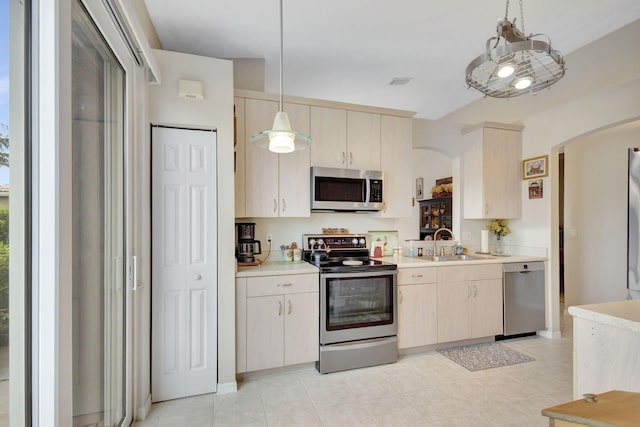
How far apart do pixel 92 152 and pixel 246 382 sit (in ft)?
6.70

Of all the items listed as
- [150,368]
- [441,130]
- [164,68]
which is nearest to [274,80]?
[164,68]

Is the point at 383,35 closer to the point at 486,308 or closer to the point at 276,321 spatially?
the point at 276,321

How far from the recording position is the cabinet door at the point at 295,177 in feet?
9.90

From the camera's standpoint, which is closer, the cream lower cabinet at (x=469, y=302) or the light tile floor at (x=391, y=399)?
the light tile floor at (x=391, y=399)

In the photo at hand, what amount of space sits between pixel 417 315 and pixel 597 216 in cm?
331

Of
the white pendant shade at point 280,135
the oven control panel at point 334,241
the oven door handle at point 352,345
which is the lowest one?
the oven door handle at point 352,345

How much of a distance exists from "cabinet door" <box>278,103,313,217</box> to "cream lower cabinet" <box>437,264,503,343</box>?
5.03 ft

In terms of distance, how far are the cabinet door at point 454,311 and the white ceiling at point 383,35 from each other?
7.19 feet

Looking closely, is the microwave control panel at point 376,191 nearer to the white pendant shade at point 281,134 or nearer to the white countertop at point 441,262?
the white countertop at point 441,262

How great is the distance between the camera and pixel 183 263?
2.36m

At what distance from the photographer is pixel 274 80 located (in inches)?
135

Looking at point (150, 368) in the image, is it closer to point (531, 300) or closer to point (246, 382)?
point (246, 382)

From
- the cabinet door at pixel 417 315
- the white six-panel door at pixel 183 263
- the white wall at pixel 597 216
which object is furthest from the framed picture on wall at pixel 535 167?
the white six-panel door at pixel 183 263

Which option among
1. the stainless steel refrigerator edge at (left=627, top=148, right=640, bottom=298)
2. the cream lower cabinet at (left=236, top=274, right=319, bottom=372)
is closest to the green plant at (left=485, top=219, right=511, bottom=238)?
the stainless steel refrigerator edge at (left=627, top=148, right=640, bottom=298)
